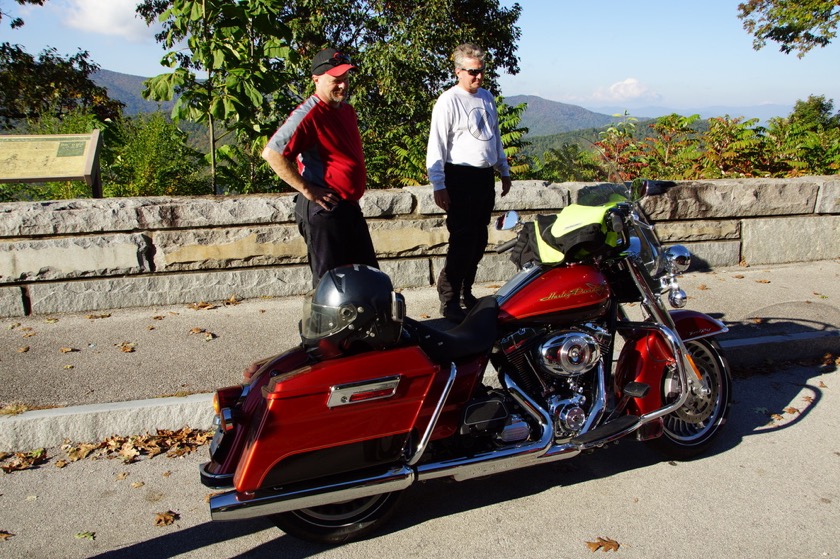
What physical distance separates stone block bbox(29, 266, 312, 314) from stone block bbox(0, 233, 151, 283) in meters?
0.08

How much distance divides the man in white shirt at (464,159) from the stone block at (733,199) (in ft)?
7.84

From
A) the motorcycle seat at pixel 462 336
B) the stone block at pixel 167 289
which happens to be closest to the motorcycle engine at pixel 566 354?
the motorcycle seat at pixel 462 336

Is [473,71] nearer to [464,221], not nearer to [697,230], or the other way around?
[464,221]

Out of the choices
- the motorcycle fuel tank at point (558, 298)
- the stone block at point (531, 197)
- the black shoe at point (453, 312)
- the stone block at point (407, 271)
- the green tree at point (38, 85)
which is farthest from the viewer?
the green tree at point (38, 85)

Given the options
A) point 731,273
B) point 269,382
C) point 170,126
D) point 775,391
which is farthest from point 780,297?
point 170,126

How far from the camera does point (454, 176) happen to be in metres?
5.34

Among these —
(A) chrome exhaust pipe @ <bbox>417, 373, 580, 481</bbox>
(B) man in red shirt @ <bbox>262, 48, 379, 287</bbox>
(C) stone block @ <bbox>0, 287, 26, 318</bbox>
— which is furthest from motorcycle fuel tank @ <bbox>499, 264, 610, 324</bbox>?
(C) stone block @ <bbox>0, 287, 26, 318</bbox>

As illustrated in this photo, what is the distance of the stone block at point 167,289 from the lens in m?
5.79

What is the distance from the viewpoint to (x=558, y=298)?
11.6 feet

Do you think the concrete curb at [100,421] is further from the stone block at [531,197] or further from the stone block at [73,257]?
the stone block at [531,197]

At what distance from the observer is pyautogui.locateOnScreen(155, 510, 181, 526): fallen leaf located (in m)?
3.40

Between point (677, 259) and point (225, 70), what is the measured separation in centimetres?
591

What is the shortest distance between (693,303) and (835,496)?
9.47ft

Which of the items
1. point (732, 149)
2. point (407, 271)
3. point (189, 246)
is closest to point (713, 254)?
point (732, 149)
